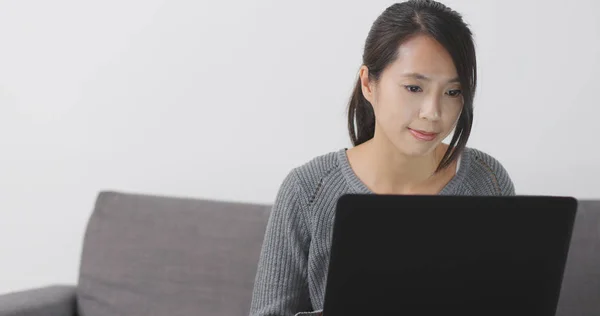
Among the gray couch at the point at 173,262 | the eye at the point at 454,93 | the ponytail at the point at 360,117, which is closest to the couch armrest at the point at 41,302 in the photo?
the gray couch at the point at 173,262

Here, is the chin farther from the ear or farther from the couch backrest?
the couch backrest

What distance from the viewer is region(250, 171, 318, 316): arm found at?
1375mm

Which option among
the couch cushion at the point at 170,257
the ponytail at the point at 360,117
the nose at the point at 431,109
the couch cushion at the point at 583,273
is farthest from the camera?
the couch cushion at the point at 170,257

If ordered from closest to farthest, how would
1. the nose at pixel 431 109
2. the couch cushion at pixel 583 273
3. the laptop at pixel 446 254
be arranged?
the laptop at pixel 446 254
the nose at pixel 431 109
the couch cushion at pixel 583 273

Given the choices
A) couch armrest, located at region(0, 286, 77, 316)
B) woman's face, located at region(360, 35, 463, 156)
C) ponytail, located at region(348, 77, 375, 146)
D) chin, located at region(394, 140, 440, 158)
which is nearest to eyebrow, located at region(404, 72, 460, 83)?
woman's face, located at region(360, 35, 463, 156)

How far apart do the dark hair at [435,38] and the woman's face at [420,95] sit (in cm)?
1

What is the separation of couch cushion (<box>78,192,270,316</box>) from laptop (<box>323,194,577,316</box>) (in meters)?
0.95

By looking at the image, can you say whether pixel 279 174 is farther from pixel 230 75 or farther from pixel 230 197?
pixel 230 75

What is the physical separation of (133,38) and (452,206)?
4.99 ft

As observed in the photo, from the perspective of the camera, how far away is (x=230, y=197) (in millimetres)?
2164

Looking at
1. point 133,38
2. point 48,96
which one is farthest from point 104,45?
point 48,96

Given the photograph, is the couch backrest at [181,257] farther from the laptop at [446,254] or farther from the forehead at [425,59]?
the laptop at [446,254]

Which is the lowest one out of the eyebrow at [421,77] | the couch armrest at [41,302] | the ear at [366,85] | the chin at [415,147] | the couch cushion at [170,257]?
the couch armrest at [41,302]

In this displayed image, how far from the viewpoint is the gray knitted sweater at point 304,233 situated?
138 cm
